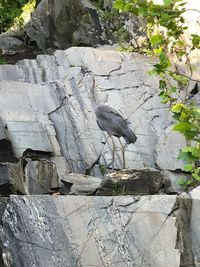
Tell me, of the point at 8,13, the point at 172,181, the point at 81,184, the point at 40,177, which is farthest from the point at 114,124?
the point at 8,13

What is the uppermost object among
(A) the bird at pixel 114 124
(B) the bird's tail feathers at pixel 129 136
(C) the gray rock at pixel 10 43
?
(C) the gray rock at pixel 10 43

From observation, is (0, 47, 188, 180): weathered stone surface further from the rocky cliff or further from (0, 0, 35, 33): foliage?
(0, 0, 35, 33): foliage

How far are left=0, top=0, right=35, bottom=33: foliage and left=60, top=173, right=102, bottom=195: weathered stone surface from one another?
1270 centimetres

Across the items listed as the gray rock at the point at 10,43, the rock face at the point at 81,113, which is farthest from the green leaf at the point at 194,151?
the gray rock at the point at 10,43

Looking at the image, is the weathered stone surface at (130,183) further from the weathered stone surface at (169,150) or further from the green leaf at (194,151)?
the green leaf at (194,151)

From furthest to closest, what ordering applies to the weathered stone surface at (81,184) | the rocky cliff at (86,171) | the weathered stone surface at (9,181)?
the weathered stone surface at (81,184) → the weathered stone surface at (9,181) → the rocky cliff at (86,171)

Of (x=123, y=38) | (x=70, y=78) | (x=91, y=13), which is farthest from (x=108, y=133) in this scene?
(x=91, y=13)

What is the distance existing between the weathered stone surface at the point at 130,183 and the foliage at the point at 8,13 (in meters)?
13.3

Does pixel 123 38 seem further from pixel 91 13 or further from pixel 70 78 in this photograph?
pixel 70 78

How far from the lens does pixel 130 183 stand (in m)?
7.86

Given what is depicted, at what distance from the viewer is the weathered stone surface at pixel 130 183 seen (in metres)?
7.72

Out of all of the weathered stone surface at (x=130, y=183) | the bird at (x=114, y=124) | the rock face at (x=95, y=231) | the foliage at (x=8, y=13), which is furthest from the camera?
the foliage at (x=8, y=13)

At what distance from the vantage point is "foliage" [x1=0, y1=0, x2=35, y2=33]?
2033cm

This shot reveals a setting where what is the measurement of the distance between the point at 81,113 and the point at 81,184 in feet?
9.28
